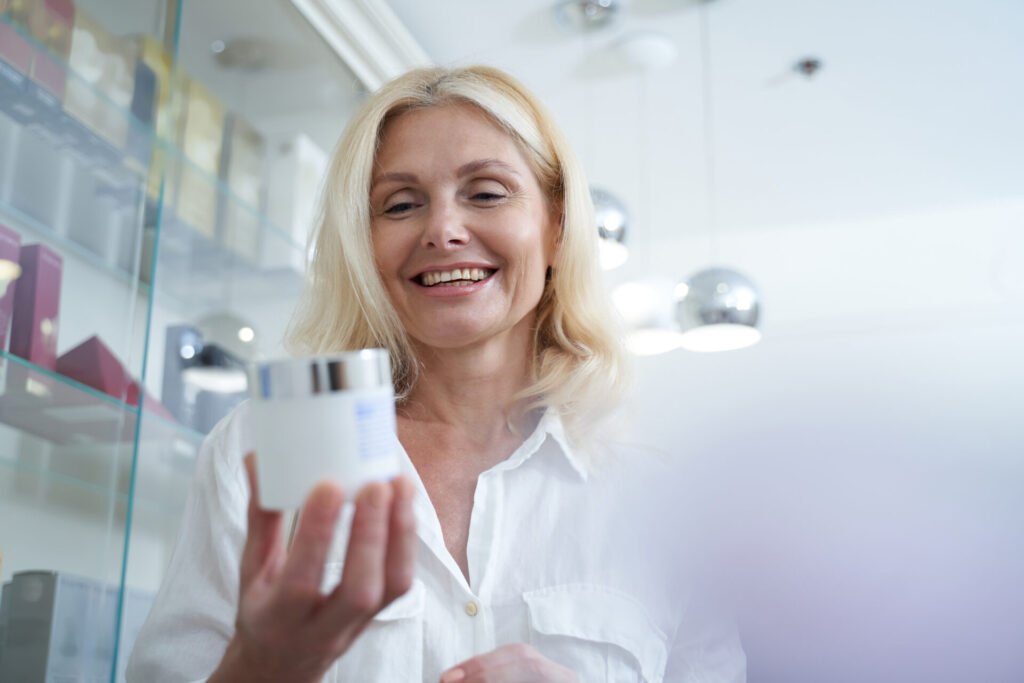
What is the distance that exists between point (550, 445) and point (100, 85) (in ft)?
3.24

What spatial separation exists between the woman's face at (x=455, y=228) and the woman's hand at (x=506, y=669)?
0.43m

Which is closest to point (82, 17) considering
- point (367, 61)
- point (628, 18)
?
point (367, 61)

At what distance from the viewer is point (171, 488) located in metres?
1.71

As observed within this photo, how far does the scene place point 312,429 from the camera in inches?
23.4

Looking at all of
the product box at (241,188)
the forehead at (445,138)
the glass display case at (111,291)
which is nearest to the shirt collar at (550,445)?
the forehead at (445,138)

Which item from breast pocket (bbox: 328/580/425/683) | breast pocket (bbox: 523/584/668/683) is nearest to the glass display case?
breast pocket (bbox: 328/580/425/683)

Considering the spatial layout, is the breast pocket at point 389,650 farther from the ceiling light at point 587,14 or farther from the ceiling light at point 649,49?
the ceiling light at point 649,49

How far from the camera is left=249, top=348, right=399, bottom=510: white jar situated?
0.59m

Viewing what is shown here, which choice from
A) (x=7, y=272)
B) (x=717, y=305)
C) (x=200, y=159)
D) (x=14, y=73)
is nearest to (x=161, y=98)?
(x=200, y=159)

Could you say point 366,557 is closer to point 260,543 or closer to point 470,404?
point 260,543

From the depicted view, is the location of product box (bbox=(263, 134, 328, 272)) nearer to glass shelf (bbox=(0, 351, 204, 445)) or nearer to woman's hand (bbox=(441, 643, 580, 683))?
glass shelf (bbox=(0, 351, 204, 445))

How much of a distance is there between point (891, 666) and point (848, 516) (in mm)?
99

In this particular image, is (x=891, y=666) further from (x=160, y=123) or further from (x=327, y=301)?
(x=160, y=123)

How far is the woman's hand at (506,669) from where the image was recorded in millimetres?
769
